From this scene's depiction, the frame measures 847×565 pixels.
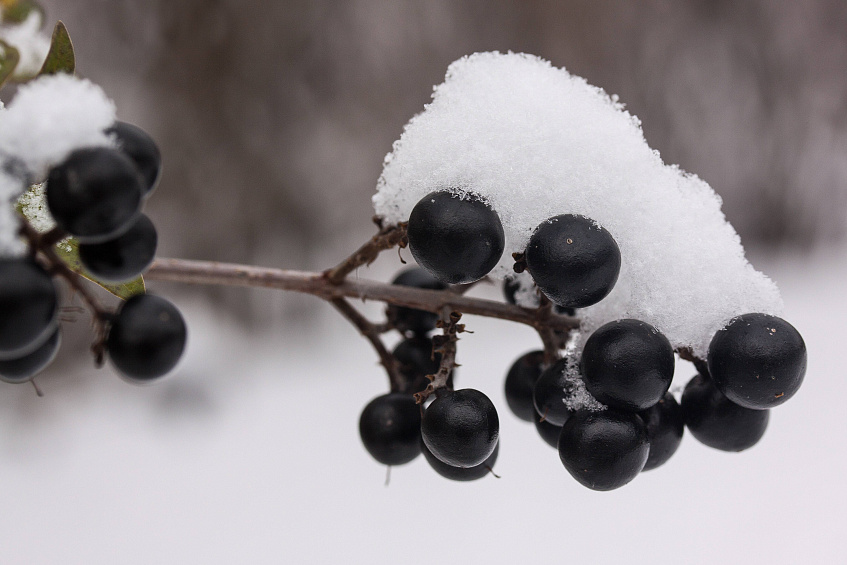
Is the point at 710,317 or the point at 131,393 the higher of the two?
the point at 710,317

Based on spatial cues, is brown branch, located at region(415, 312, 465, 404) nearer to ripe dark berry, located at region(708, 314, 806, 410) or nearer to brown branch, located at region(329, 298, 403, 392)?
brown branch, located at region(329, 298, 403, 392)

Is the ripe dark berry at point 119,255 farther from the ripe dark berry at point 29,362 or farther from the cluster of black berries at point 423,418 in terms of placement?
the cluster of black berries at point 423,418

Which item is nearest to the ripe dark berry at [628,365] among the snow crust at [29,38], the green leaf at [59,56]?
the green leaf at [59,56]

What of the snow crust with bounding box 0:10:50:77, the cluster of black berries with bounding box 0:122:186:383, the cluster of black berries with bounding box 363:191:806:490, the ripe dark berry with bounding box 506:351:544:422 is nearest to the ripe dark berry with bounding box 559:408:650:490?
the cluster of black berries with bounding box 363:191:806:490

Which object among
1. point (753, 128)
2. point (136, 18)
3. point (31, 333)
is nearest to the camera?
point (31, 333)

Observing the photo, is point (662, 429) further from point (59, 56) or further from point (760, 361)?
point (59, 56)

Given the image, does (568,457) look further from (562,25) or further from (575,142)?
(562,25)

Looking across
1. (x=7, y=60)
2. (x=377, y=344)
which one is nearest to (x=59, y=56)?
(x=7, y=60)

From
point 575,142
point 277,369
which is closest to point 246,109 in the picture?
point 277,369
